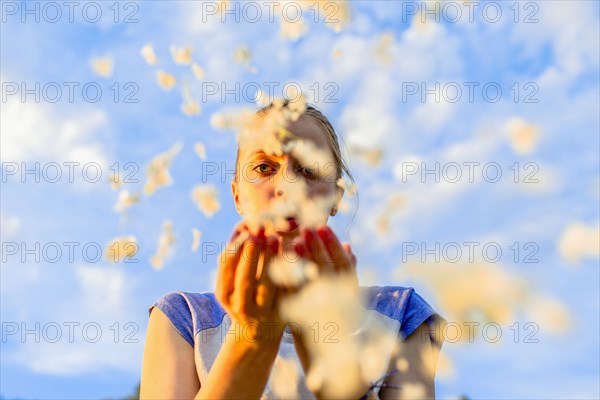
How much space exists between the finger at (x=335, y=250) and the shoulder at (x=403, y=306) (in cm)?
93

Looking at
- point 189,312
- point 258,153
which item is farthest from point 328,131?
point 189,312

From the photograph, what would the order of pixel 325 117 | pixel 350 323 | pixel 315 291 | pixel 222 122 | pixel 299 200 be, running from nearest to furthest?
pixel 315 291
pixel 350 323
pixel 299 200
pixel 222 122
pixel 325 117

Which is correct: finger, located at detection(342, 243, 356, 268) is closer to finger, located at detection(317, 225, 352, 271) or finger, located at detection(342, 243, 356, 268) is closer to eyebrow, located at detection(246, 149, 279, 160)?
finger, located at detection(317, 225, 352, 271)

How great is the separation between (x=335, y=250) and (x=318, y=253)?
5cm

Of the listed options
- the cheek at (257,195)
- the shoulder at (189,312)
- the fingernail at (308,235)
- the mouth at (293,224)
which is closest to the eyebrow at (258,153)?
the cheek at (257,195)

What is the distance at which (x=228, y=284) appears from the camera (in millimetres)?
2209

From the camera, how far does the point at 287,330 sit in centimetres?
306

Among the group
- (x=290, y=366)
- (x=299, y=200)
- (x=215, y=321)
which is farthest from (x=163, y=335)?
(x=299, y=200)

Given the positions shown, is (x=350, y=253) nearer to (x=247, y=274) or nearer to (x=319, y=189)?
(x=247, y=274)

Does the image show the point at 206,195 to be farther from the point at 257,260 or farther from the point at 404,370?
the point at 404,370

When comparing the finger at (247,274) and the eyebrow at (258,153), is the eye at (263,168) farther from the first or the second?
the finger at (247,274)

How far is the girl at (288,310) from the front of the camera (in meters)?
2.16

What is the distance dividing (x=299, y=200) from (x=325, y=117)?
28.5 inches

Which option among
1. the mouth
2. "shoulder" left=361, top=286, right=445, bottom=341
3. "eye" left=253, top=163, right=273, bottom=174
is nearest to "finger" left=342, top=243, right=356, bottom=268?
the mouth
